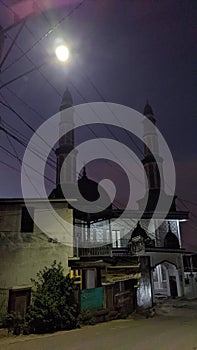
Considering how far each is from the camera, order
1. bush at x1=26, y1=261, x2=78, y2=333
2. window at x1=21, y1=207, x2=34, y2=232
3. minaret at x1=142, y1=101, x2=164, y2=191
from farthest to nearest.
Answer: minaret at x1=142, y1=101, x2=164, y2=191
window at x1=21, y1=207, x2=34, y2=232
bush at x1=26, y1=261, x2=78, y2=333

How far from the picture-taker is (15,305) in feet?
37.7

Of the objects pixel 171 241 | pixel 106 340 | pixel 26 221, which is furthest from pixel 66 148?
pixel 106 340

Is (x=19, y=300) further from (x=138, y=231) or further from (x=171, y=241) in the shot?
(x=171, y=241)

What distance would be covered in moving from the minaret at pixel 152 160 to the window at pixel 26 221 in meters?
23.2

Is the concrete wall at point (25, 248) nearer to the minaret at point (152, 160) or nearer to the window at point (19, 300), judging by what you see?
the window at point (19, 300)

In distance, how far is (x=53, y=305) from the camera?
10.9 m

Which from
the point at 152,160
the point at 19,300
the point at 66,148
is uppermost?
the point at 66,148

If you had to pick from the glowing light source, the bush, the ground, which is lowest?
the ground

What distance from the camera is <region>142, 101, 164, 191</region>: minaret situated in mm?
34938

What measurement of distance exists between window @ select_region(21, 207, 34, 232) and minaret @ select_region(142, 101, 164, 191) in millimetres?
23164

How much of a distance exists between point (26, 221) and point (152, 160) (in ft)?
80.1

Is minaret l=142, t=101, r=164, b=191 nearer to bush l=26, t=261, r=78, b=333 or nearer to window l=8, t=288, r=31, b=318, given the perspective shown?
bush l=26, t=261, r=78, b=333

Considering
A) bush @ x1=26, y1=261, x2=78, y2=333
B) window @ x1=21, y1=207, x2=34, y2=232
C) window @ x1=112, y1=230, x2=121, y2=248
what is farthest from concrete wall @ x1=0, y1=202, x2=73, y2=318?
window @ x1=112, y1=230, x2=121, y2=248

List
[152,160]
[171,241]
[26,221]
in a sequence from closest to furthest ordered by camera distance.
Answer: [26,221]
[171,241]
[152,160]
